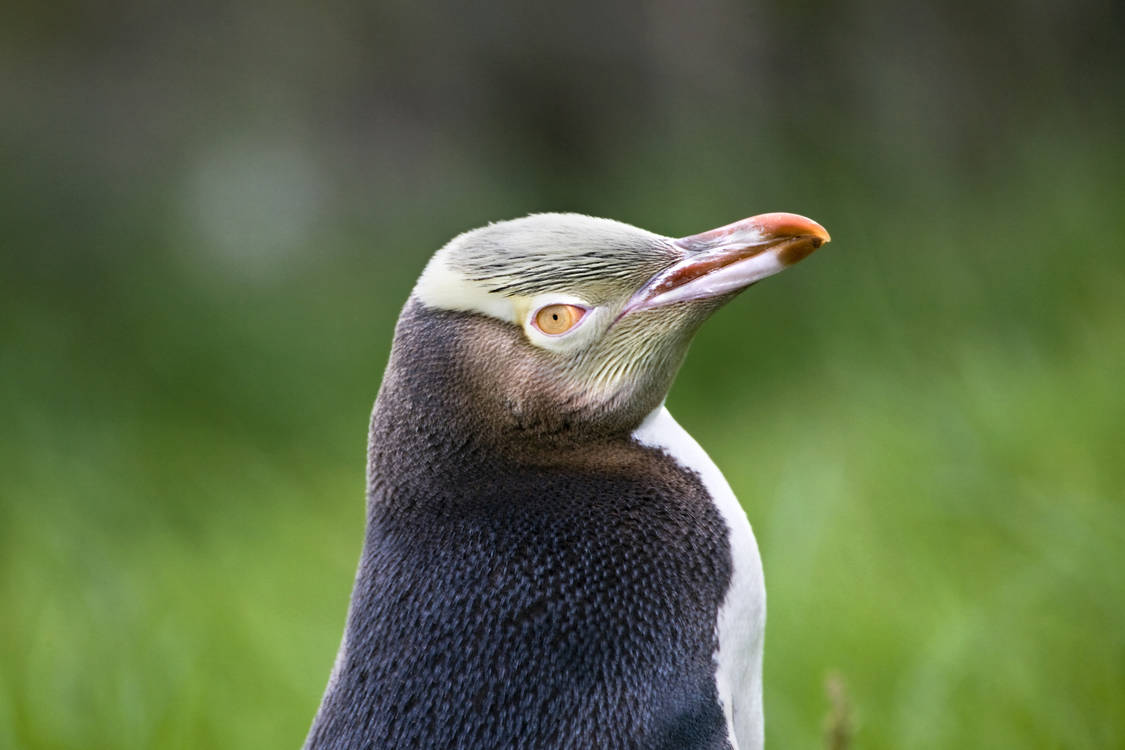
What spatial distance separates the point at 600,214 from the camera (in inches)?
162

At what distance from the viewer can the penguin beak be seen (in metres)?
1.15

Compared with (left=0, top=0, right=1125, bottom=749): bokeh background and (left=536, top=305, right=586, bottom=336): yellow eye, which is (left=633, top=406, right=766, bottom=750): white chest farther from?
(left=0, top=0, right=1125, bottom=749): bokeh background

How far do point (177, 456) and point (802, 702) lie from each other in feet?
6.30

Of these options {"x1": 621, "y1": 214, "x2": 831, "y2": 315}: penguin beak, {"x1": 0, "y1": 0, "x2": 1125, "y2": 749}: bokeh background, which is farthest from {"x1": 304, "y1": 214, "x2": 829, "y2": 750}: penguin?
{"x1": 0, "y1": 0, "x2": 1125, "y2": 749}: bokeh background

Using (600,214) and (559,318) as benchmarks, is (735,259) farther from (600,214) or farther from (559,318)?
(600,214)

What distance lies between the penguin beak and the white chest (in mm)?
124

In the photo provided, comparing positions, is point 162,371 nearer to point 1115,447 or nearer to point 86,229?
point 86,229

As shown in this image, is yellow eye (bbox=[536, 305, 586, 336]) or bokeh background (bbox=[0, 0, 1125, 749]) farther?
bokeh background (bbox=[0, 0, 1125, 749])

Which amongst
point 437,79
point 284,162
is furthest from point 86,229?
point 437,79

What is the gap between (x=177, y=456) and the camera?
11.0 ft

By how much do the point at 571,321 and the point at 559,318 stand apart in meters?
0.01

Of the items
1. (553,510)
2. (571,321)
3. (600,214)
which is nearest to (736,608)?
(553,510)

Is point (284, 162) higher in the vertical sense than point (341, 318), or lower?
higher

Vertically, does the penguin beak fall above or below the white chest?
above
